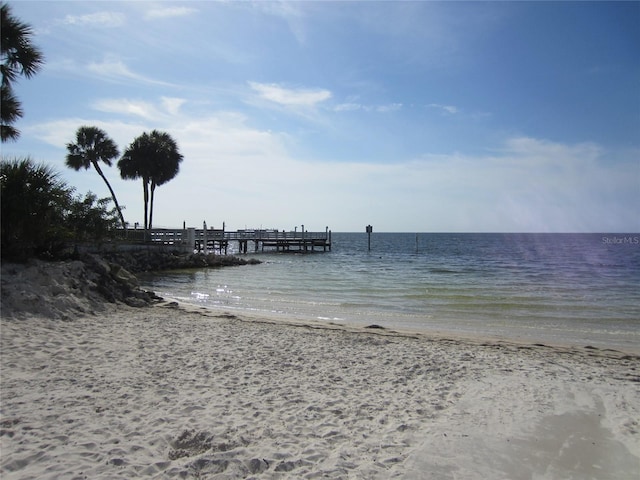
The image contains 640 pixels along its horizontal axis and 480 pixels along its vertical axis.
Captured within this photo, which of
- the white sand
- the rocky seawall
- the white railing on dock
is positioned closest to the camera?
the white sand

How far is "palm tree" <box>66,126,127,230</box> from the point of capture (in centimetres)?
3338

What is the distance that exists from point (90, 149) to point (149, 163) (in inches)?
185

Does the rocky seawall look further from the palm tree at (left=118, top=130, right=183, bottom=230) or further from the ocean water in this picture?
the palm tree at (left=118, top=130, right=183, bottom=230)

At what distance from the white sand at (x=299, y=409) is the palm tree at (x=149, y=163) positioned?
3084cm

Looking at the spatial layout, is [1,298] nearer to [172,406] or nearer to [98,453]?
[172,406]

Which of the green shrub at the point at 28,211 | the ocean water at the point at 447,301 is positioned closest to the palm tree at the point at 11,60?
the green shrub at the point at 28,211

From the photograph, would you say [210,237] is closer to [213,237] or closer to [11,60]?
[213,237]

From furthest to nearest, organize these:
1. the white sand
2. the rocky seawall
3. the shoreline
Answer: the shoreline, the rocky seawall, the white sand

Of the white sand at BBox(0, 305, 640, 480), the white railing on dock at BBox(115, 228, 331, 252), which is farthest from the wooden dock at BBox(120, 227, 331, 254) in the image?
the white sand at BBox(0, 305, 640, 480)

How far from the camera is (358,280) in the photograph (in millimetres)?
24734

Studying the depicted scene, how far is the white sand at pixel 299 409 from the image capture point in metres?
4.10

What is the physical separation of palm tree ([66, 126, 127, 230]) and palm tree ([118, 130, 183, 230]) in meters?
3.15

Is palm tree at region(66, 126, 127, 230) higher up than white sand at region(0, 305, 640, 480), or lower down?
higher up

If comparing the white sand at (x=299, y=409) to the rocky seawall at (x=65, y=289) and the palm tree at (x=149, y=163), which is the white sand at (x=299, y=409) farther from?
the palm tree at (x=149, y=163)
